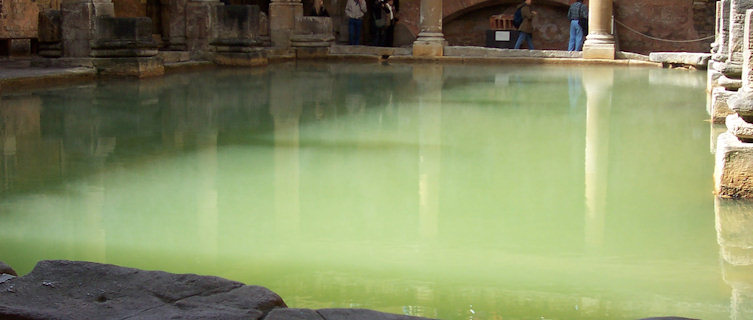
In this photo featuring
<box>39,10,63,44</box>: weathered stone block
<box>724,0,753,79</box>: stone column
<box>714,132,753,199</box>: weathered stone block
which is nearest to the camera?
<box>714,132,753,199</box>: weathered stone block

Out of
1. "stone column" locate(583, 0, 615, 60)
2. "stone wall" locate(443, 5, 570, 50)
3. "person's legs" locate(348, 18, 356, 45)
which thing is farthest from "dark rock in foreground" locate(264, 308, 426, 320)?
"stone wall" locate(443, 5, 570, 50)

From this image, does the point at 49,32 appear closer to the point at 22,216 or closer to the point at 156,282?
the point at 22,216

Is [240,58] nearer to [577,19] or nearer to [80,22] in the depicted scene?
[80,22]

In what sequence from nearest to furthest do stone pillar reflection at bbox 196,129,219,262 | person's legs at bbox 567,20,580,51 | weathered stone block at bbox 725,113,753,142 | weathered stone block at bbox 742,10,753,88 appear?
stone pillar reflection at bbox 196,129,219,262
weathered stone block at bbox 725,113,753,142
weathered stone block at bbox 742,10,753,88
person's legs at bbox 567,20,580,51

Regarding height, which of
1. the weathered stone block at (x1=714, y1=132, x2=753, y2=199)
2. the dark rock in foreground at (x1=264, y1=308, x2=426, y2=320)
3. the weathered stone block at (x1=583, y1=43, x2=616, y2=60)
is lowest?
the dark rock in foreground at (x1=264, y1=308, x2=426, y2=320)

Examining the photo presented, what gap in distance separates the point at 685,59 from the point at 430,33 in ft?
18.6

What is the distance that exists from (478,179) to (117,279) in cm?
293

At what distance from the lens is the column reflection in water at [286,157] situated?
4.38 metres

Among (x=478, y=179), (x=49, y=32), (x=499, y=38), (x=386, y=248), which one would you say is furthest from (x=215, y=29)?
(x=386, y=248)

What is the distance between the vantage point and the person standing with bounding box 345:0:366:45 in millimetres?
21422

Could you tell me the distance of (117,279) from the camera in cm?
270

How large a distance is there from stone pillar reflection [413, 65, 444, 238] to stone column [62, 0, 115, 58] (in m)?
4.85

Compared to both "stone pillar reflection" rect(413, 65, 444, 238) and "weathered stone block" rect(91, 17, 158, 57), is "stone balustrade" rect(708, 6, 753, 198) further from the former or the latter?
"weathered stone block" rect(91, 17, 158, 57)

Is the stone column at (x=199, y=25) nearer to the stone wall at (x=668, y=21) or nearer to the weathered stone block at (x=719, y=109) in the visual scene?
the stone wall at (x=668, y=21)
